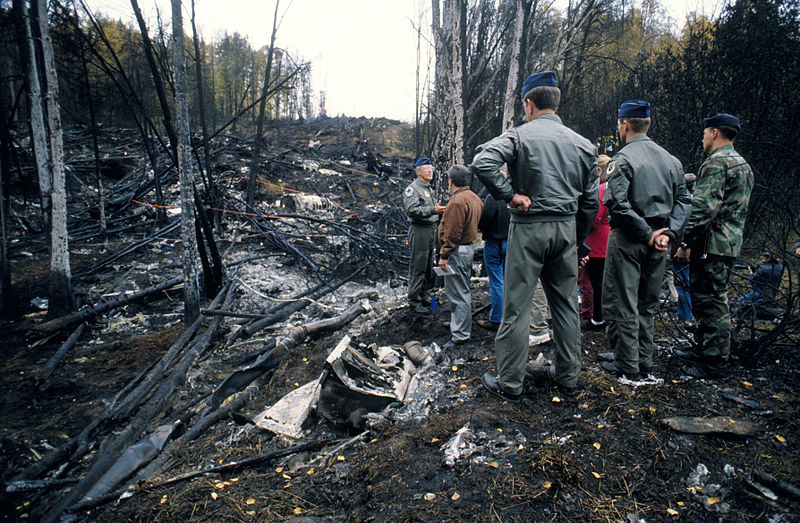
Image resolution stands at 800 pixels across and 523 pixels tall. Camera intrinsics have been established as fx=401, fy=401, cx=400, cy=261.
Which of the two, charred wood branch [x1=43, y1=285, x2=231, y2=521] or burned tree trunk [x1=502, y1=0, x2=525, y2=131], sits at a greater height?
burned tree trunk [x1=502, y1=0, x2=525, y2=131]

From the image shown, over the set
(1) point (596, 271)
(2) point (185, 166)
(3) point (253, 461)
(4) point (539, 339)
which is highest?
(2) point (185, 166)

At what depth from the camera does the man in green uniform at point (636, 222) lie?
3117 mm

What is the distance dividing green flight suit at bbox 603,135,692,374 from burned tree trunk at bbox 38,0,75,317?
8166 mm

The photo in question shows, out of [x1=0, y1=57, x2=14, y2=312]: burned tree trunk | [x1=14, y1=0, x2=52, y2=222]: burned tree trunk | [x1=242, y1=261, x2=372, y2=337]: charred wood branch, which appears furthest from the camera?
[x1=0, y1=57, x2=14, y2=312]: burned tree trunk

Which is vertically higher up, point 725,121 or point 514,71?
point 514,71

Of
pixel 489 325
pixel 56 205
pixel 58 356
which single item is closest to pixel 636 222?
pixel 489 325

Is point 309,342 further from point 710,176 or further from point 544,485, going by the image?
point 710,176

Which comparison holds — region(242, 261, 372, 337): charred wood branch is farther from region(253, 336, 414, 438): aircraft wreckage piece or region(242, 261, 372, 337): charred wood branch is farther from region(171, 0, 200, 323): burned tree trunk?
region(253, 336, 414, 438): aircraft wreckage piece

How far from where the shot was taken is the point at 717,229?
10.9 ft

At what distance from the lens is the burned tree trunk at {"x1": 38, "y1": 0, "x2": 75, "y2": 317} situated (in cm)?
651

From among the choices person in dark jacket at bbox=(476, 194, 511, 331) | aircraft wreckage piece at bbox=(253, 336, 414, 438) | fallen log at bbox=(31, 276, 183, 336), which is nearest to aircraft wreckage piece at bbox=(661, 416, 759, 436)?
person in dark jacket at bbox=(476, 194, 511, 331)

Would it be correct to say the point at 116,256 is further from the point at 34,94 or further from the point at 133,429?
the point at 133,429

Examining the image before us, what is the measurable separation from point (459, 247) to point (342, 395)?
2.02 m

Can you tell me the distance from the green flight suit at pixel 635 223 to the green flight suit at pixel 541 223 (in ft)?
0.98
